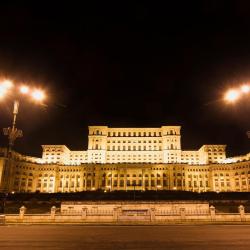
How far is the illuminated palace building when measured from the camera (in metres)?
110

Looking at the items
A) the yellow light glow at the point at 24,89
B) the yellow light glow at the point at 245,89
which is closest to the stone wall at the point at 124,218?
the yellow light glow at the point at 24,89

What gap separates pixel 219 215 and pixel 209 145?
10692cm

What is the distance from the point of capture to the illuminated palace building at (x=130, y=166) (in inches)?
4348

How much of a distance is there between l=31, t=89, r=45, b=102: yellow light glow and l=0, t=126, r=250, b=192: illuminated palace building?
8614cm

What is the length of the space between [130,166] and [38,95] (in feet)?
310

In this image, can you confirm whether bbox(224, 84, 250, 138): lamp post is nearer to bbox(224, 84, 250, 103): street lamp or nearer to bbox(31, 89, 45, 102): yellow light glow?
bbox(224, 84, 250, 103): street lamp

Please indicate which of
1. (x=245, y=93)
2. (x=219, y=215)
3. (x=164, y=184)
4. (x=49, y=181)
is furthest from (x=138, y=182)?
(x=245, y=93)

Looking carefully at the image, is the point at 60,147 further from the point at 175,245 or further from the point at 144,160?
the point at 175,245

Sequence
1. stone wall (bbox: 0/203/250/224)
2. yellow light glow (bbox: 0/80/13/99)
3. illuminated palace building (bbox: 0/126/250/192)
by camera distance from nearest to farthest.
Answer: yellow light glow (bbox: 0/80/13/99), stone wall (bbox: 0/203/250/224), illuminated palace building (bbox: 0/126/250/192)

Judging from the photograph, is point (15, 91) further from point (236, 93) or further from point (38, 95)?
point (236, 93)

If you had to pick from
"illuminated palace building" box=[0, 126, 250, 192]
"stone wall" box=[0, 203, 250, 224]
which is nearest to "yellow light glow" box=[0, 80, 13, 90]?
"stone wall" box=[0, 203, 250, 224]

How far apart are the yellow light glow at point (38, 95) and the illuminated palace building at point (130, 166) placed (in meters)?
86.1

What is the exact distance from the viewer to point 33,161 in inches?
4919

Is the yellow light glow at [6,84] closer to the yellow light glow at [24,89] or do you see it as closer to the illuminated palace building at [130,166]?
the yellow light glow at [24,89]
